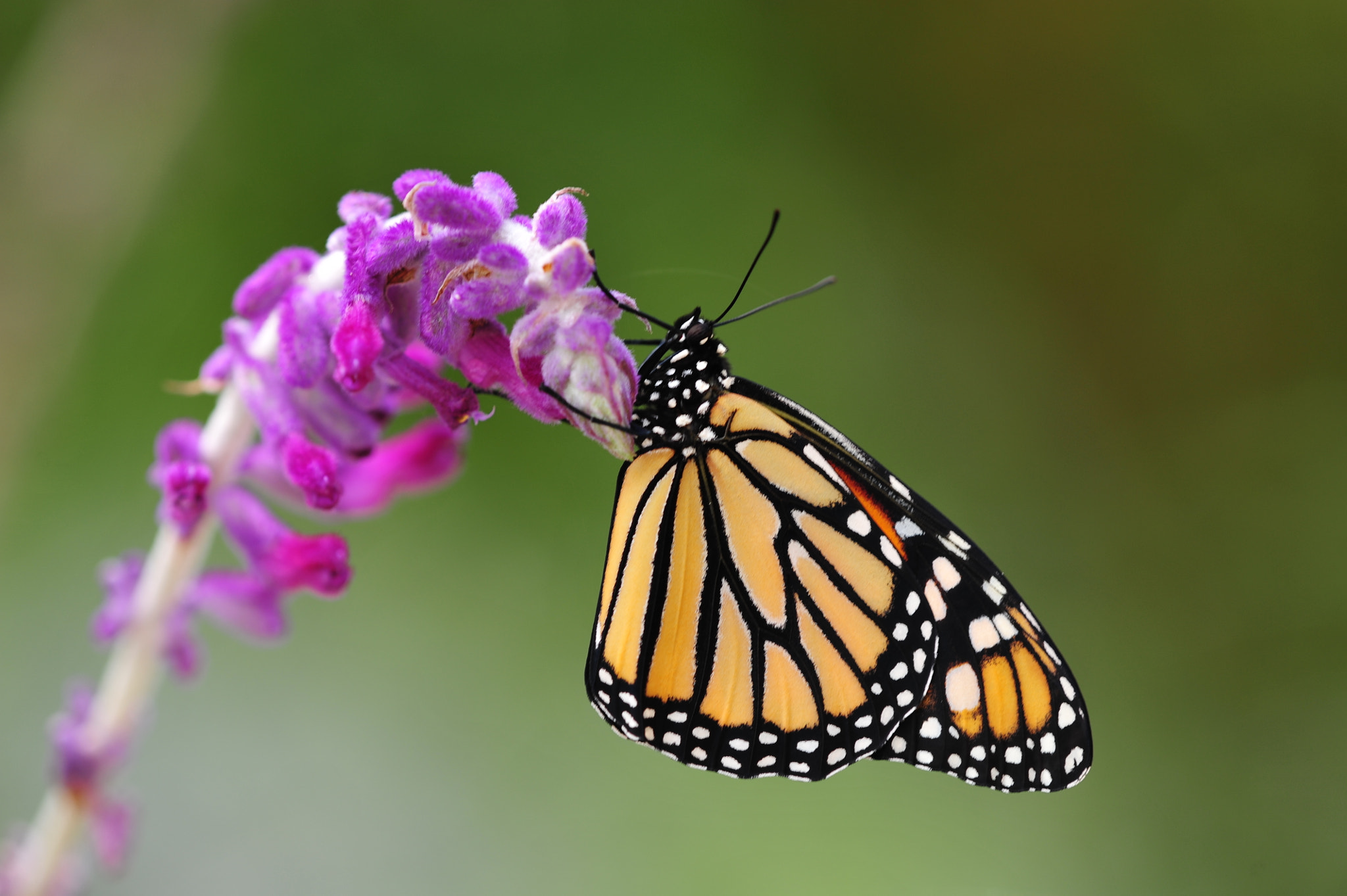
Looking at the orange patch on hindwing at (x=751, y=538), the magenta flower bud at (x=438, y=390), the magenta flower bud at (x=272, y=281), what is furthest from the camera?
the orange patch on hindwing at (x=751, y=538)

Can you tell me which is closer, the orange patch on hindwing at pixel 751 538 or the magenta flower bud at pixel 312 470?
the magenta flower bud at pixel 312 470

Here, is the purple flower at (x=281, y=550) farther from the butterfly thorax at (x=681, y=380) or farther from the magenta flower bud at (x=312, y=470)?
the butterfly thorax at (x=681, y=380)

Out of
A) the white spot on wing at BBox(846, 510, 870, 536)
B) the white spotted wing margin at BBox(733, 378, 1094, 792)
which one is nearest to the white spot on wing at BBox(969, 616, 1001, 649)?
the white spotted wing margin at BBox(733, 378, 1094, 792)

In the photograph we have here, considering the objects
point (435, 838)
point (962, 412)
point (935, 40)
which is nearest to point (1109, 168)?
point (935, 40)

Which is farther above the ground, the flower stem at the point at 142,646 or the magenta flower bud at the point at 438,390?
the magenta flower bud at the point at 438,390

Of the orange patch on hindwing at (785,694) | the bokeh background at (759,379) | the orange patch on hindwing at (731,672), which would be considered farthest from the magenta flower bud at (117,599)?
the bokeh background at (759,379)

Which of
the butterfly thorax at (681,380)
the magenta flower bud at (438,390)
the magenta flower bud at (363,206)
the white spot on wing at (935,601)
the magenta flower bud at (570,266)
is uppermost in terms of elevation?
the butterfly thorax at (681,380)

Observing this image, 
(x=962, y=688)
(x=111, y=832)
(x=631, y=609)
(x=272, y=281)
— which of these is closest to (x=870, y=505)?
(x=962, y=688)
